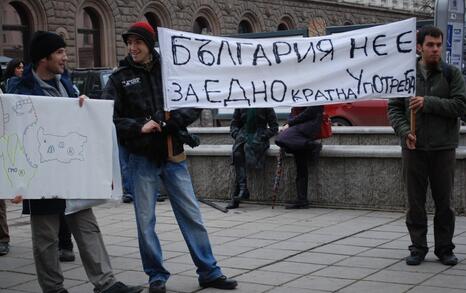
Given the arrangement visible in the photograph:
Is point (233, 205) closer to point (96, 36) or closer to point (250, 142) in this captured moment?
point (250, 142)

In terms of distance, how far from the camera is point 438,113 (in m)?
6.40

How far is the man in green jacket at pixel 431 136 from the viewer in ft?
21.1

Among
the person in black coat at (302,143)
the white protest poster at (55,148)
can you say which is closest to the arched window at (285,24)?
the person in black coat at (302,143)

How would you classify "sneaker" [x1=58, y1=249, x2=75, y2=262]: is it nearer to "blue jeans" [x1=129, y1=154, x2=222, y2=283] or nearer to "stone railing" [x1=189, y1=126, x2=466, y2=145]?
"blue jeans" [x1=129, y1=154, x2=222, y2=283]

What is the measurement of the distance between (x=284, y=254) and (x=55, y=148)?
255 centimetres

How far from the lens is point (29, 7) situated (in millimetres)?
30406

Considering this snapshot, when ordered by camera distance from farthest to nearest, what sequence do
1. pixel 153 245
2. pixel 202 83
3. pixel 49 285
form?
1. pixel 202 83
2. pixel 153 245
3. pixel 49 285

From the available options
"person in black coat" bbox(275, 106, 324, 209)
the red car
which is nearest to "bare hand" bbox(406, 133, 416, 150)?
"person in black coat" bbox(275, 106, 324, 209)

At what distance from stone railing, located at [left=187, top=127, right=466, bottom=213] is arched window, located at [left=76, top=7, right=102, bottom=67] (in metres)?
22.9

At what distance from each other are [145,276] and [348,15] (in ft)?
155

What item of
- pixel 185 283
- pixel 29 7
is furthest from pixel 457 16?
pixel 29 7

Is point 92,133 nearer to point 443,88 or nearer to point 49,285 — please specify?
point 49,285

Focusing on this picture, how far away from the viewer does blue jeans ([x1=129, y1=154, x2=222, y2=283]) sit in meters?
5.91

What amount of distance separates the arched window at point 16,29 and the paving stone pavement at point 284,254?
2129 cm
